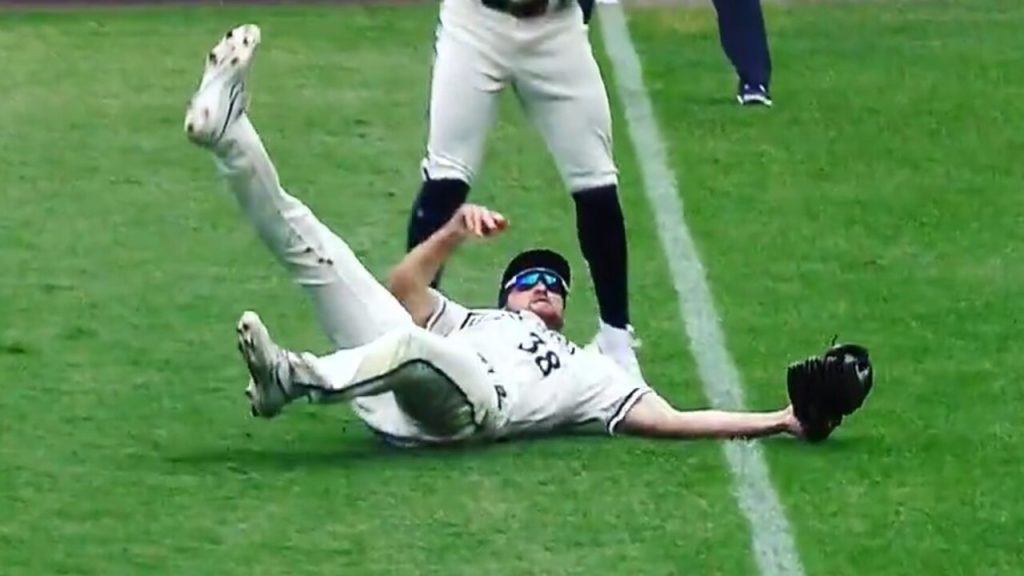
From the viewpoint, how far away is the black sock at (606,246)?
7.66 m

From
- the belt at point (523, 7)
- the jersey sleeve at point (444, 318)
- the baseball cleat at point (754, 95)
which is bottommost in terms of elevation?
the baseball cleat at point (754, 95)

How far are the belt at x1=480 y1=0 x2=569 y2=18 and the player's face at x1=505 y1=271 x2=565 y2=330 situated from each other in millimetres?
740

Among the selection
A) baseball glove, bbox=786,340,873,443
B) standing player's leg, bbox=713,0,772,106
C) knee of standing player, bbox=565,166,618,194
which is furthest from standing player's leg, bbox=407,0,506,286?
standing player's leg, bbox=713,0,772,106

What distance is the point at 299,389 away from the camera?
6574 millimetres

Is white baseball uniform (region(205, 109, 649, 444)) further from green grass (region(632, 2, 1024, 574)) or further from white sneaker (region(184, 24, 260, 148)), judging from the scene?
green grass (region(632, 2, 1024, 574))

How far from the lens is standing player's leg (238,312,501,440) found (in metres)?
6.54

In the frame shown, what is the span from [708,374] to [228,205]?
3.23 meters

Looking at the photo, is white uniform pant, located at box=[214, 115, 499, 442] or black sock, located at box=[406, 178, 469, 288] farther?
black sock, located at box=[406, 178, 469, 288]

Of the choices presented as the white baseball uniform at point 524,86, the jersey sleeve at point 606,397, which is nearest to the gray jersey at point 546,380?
the jersey sleeve at point 606,397

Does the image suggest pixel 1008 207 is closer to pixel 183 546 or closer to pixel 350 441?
pixel 350 441

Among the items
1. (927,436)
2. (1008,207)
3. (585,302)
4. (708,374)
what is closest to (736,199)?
(1008,207)

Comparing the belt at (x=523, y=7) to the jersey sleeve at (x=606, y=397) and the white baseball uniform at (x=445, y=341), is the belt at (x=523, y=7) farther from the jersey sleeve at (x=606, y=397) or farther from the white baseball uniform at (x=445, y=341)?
the jersey sleeve at (x=606, y=397)

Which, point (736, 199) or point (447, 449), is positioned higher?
point (447, 449)

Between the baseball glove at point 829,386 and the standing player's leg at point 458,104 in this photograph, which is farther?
the standing player's leg at point 458,104
